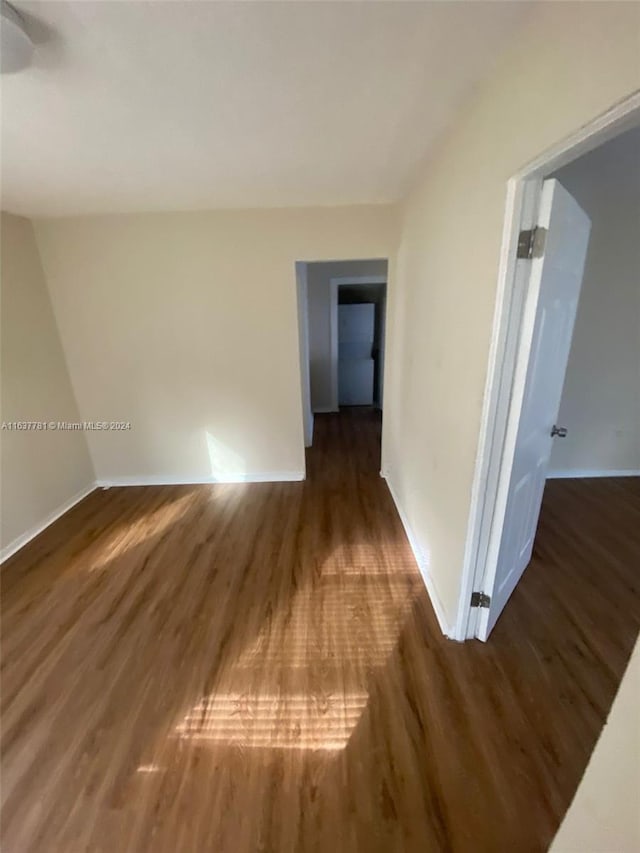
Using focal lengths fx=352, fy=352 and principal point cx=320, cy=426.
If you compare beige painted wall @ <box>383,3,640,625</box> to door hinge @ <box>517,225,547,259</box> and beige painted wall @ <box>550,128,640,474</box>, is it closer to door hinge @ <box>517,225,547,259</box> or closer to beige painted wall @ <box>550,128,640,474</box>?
door hinge @ <box>517,225,547,259</box>

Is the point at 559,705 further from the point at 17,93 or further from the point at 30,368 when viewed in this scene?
the point at 30,368

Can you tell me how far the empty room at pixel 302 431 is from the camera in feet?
3.37

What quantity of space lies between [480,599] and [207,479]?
2598 mm

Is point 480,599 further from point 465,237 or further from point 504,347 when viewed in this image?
point 465,237

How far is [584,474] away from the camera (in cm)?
334

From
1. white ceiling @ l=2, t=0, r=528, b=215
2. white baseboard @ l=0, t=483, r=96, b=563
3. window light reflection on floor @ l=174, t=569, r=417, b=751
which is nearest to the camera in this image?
white ceiling @ l=2, t=0, r=528, b=215

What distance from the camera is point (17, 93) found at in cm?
122

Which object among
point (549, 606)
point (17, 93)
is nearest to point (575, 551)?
point (549, 606)

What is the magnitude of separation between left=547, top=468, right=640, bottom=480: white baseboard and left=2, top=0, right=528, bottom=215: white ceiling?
2885 mm

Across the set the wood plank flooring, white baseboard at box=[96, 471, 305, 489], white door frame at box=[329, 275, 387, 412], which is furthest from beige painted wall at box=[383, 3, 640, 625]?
white door frame at box=[329, 275, 387, 412]

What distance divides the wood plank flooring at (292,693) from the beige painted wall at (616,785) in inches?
31.4

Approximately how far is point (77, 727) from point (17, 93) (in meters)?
2.39

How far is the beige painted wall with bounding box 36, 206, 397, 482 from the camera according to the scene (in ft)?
8.99

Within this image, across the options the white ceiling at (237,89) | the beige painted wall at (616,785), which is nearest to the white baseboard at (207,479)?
the white ceiling at (237,89)
